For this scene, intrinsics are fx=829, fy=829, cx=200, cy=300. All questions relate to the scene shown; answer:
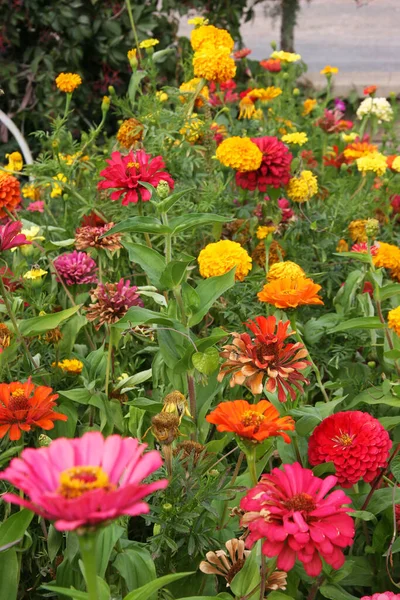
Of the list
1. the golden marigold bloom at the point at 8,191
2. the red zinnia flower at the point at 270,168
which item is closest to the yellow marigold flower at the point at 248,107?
the red zinnia flower at the point at 270,168

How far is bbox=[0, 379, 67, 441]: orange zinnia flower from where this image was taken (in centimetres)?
87

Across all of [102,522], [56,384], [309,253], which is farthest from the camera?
[309,253]

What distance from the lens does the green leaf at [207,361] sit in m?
0.91

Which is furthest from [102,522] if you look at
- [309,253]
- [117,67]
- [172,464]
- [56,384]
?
[117,67]

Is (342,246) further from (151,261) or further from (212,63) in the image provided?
(151,261)

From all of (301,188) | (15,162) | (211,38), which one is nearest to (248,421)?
(301,188)

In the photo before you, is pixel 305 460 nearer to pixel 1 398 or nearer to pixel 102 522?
pixel 1 398

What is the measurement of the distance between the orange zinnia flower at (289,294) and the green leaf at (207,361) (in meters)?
0.10

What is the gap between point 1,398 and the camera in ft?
2.91

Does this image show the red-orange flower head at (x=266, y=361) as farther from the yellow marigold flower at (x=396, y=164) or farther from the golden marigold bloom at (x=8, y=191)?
the yellow marigold flower at (x=396, y=164)

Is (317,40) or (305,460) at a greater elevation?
(305,460)

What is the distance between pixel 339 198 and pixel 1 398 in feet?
3.18

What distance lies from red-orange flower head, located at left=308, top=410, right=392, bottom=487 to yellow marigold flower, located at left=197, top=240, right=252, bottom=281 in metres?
0.29

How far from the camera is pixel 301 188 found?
1492 millimetres
